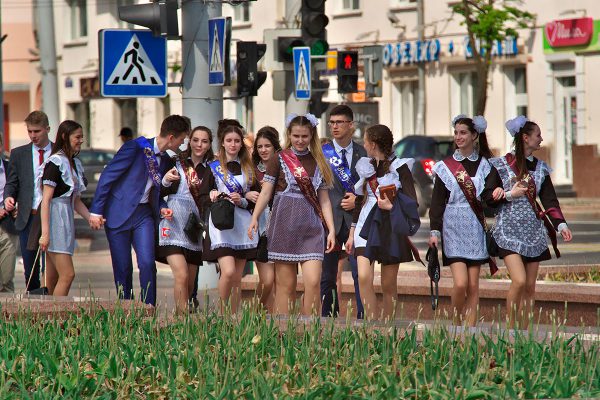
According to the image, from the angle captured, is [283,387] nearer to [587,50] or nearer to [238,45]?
[238,45]

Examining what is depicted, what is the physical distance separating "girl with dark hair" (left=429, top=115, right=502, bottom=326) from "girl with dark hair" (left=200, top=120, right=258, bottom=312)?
158cm

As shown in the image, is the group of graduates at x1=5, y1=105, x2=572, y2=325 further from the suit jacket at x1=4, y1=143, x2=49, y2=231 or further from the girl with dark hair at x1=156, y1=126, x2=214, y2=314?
the suit jacket at x1=4, y1=143, x2=49, y2=231

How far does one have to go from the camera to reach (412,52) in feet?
138

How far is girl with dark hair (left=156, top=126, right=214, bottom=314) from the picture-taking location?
12.0 metres

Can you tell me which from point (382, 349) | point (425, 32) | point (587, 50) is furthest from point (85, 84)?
point (382, 349)

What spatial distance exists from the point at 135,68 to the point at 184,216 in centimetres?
318

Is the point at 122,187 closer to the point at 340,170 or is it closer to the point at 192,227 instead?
the point at 192,227

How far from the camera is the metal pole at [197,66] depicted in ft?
51.4

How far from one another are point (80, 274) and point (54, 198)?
21.2 feet

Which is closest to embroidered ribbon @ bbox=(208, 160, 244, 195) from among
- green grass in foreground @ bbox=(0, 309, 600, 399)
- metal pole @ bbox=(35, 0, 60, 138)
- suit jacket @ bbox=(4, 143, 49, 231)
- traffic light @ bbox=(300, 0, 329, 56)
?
suit jacket @ bbox=(4, 143, 49, 231)

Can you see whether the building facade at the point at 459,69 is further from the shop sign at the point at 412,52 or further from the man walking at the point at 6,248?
the man walking at the point at 6,248

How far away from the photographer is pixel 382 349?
765cm

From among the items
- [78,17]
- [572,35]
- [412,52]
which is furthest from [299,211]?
[78,17]

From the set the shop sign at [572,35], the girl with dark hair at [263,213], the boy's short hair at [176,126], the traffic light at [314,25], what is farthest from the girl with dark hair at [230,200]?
the shop sign at [572,35]
